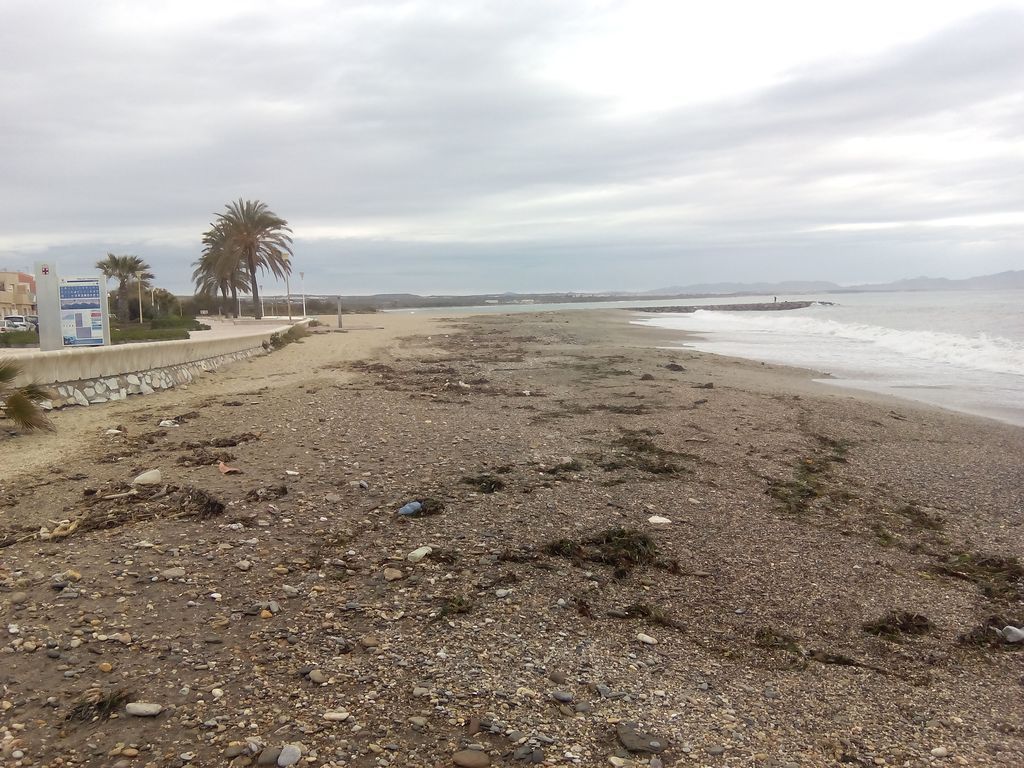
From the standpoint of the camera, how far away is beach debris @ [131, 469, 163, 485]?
18.9 ft

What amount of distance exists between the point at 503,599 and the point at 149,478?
3.58m

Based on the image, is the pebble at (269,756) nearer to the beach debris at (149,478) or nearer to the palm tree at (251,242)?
the beach debris at (149,478)

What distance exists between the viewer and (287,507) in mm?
5266

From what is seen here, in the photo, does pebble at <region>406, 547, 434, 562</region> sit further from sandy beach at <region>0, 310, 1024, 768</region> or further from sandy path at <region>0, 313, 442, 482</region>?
sandy path at <region>0, 313, 442, 482</region>

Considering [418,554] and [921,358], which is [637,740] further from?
[921,358]

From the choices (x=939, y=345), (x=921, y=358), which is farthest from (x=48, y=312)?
(x=939, y=345)

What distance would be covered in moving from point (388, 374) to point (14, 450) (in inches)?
308

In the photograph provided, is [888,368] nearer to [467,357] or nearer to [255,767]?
[467,357]

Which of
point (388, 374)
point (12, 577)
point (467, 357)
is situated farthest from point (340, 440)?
point (467, 357)

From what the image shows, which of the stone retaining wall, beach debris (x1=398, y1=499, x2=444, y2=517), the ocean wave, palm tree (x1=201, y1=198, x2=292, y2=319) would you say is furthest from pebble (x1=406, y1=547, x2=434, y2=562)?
palm tree (x1=201, y1=198, x2=292, y2=319)

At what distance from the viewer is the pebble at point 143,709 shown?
272 cm

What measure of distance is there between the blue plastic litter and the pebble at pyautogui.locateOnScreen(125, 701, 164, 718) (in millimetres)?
2559

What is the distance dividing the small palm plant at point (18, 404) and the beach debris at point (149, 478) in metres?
2.60

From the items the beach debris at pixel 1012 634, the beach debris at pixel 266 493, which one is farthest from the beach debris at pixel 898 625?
the beach debris at pixel 266 493
